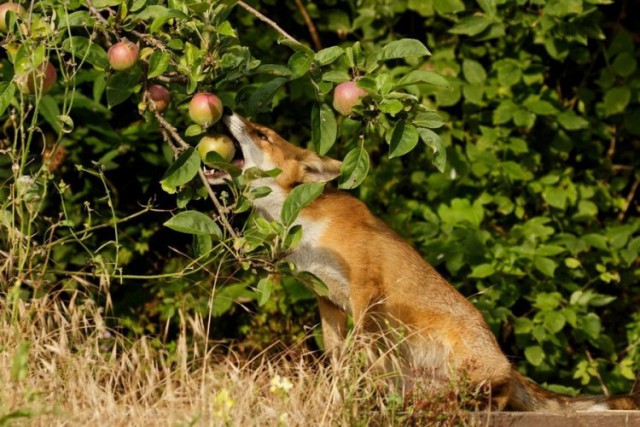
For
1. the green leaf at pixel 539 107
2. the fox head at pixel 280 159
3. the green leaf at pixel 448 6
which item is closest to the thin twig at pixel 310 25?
the green leaf at pixel 448 6

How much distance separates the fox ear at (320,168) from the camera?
5.64 metres

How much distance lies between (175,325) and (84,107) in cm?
160

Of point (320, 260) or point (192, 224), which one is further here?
point (320, 260)

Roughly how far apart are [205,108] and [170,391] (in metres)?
1.08

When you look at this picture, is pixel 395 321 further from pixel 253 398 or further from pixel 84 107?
pixel 84 107

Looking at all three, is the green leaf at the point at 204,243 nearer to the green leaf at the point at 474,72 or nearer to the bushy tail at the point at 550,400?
the bushy tail at the point at 550,400

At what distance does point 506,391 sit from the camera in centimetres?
521

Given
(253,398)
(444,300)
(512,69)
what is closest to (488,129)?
(512,69)

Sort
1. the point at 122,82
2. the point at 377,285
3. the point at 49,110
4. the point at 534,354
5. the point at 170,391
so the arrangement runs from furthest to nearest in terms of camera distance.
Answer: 1. the point at 534,354
2. the point at 49,110
3. the point at 377,285
4. the point at 122,82
5. the point at 170,391

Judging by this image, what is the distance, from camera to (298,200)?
4.10 m

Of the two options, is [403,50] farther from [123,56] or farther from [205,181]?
[123,56]

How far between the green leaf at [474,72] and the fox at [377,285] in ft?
5.27

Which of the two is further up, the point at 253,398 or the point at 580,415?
the point at 253,398

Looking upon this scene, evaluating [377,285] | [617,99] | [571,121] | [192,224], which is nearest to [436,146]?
[192,224]
